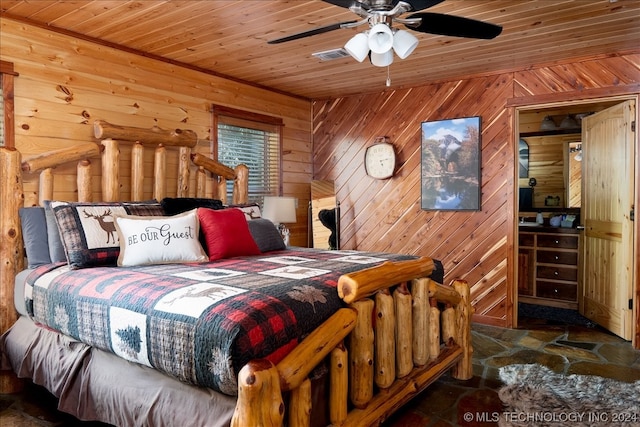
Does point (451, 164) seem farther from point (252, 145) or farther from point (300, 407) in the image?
point (300, 407)

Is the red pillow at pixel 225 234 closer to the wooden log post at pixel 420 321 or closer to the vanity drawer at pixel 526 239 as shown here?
the wooden log post at pixel 420 321

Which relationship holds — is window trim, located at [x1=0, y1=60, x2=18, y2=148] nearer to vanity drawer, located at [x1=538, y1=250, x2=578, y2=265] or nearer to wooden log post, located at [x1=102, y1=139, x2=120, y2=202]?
wooden log post, located at [x1=102, y1=139, x2=120, y2=202]

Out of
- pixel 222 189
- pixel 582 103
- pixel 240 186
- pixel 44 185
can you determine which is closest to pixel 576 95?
pixel 582 103

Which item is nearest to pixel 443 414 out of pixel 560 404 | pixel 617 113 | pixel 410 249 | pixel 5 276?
pixel 560 404

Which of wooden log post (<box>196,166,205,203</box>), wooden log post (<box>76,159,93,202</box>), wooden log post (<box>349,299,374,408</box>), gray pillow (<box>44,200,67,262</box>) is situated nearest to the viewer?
wooden log post (<box>349,299,374,408</box>)

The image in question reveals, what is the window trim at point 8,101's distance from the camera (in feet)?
9.44

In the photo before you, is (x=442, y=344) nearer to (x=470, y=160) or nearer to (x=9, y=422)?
(x=470, y=160)

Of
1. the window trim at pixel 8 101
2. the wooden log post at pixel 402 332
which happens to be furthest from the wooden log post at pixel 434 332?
the window trim at pixel 8 101

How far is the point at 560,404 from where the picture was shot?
249cm

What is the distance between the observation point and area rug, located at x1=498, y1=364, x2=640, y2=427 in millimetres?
2330

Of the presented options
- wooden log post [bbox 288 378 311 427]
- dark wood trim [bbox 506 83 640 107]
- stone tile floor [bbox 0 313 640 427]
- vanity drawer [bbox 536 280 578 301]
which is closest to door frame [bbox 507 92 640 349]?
dark wood trim [bbox 506 83 640 107]

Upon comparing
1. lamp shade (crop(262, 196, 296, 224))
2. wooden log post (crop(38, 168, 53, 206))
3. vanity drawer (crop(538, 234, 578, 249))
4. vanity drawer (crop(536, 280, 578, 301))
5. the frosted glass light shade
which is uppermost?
the frosted glass light shade

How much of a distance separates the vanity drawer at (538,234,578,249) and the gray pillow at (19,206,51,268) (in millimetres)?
4604

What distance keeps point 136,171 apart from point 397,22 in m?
2.28
